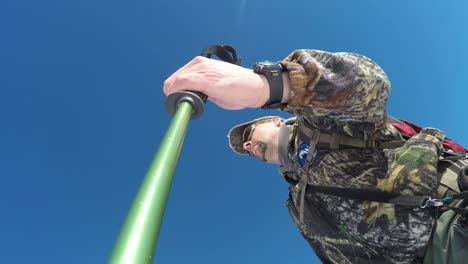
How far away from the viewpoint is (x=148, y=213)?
90 cm

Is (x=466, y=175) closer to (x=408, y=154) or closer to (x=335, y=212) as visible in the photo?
(x=408, y=154)

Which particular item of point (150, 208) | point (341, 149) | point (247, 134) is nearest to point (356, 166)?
point (341, 149)

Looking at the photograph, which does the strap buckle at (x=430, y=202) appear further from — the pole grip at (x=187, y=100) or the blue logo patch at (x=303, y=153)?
the pole grip at (x=187, y=100)

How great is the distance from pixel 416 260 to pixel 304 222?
966mm

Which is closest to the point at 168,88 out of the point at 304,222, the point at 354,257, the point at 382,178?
the point at 382,178

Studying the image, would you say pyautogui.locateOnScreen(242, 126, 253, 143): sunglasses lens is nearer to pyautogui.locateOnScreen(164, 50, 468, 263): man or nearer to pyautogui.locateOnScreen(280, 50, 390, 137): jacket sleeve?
pyautogui.locateOnScreen(164, 50, 468, 263): man

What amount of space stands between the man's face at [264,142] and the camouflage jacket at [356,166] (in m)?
0.55

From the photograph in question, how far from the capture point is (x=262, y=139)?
12.8ft

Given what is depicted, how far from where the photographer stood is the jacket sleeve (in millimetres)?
2086

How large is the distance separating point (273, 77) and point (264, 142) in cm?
187

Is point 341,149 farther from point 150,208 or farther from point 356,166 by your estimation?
point 150,208

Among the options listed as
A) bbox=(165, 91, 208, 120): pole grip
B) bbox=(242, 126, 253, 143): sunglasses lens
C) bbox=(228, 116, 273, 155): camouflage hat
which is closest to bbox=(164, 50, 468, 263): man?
bbox=(165, 91, 208, 120): pole grip

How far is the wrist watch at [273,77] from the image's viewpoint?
2057 millimetres

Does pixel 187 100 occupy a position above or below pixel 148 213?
above
